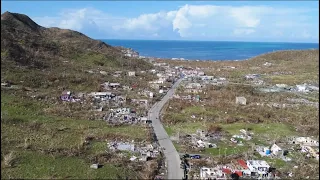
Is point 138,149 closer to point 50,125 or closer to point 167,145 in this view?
point 167,145

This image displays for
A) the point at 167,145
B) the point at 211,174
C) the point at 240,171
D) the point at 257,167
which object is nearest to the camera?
the point at 211,174

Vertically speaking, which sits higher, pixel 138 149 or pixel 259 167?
pixel 138 149

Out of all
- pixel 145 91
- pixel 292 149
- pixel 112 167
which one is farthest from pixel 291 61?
pixel 112 167

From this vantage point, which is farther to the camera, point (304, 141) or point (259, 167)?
point (304, 141)

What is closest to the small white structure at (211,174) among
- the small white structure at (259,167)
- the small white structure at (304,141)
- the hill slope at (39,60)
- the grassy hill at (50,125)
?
the small white structure at (259,167)

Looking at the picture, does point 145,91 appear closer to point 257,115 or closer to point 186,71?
point 257,115

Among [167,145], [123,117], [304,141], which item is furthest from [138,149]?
[304,141]

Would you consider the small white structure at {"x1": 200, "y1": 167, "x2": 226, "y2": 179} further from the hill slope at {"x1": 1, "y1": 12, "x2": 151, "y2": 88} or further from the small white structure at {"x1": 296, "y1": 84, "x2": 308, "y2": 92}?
the small white structure at {"x1": 296, "y1": 84, "x2": 308, "y2": 92}

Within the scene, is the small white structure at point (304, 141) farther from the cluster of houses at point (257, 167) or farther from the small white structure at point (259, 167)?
the small white structure at point (259, 167)
